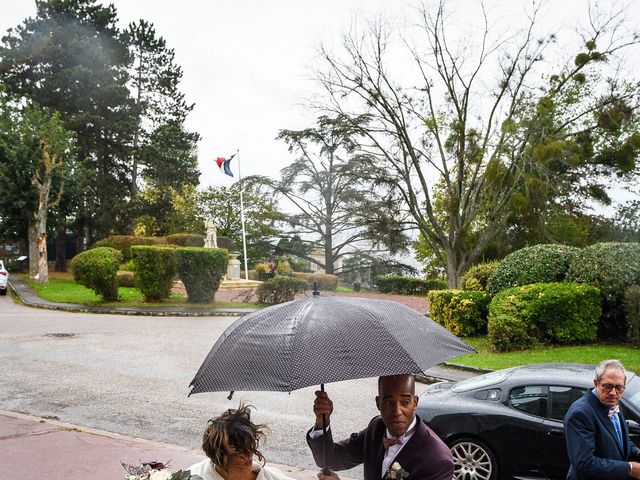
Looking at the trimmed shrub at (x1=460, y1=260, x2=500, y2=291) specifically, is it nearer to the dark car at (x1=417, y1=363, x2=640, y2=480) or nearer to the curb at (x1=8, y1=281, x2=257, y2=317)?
the curb at (x1=8, y1=281, x2=257, y2=317)

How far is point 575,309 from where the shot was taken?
47.4 ft

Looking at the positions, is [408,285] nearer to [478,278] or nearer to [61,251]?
[478,278]

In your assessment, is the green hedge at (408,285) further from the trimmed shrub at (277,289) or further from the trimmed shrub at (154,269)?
the trimmed shrub at (154,269)

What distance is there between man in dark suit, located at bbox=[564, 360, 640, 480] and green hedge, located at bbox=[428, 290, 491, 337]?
13.0 meters

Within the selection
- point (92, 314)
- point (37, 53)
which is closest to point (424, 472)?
point (92, 314)

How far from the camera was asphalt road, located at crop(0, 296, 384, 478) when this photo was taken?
8289 mm

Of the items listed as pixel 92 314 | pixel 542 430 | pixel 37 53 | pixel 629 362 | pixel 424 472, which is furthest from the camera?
pixel 37 53

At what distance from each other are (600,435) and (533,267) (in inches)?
522

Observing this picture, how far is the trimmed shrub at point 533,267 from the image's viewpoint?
→ 1609cm

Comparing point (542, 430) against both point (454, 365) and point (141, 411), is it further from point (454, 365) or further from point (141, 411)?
point (454, 365)

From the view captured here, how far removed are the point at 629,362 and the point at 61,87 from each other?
132 feet

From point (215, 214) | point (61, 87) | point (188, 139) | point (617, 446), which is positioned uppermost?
point (61, 87)

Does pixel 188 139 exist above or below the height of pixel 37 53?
below

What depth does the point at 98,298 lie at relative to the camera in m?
27.7
